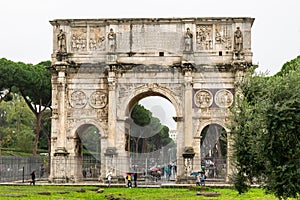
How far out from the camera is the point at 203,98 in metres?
32.1

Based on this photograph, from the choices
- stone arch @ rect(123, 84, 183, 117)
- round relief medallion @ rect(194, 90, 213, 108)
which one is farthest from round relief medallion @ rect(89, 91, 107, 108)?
round relief medallion @ rect(194, 90, 213, 108)

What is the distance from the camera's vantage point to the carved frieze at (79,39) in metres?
32.6

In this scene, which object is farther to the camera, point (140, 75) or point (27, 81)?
point (27, 81)

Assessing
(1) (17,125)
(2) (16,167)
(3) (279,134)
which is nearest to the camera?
(3) (279,134)

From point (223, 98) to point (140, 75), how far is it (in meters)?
4.81

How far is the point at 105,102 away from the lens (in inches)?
1278

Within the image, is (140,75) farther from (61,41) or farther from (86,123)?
(61,41)

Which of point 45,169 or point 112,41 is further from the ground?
point 112,41

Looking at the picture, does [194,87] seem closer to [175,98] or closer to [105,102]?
[175,98]

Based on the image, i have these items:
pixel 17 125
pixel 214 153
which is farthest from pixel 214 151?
pixel 17 125

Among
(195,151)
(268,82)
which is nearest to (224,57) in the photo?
(195,151)

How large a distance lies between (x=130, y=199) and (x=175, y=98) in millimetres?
12098

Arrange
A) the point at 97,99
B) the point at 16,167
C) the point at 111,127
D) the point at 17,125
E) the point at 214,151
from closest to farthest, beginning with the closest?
the point at 111,127 → the point at 97,99 → the point at 16,167 → the point at 214,151 → the point at 17,125

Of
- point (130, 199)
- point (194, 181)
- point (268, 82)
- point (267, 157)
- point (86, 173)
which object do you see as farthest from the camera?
point (86, 173)
